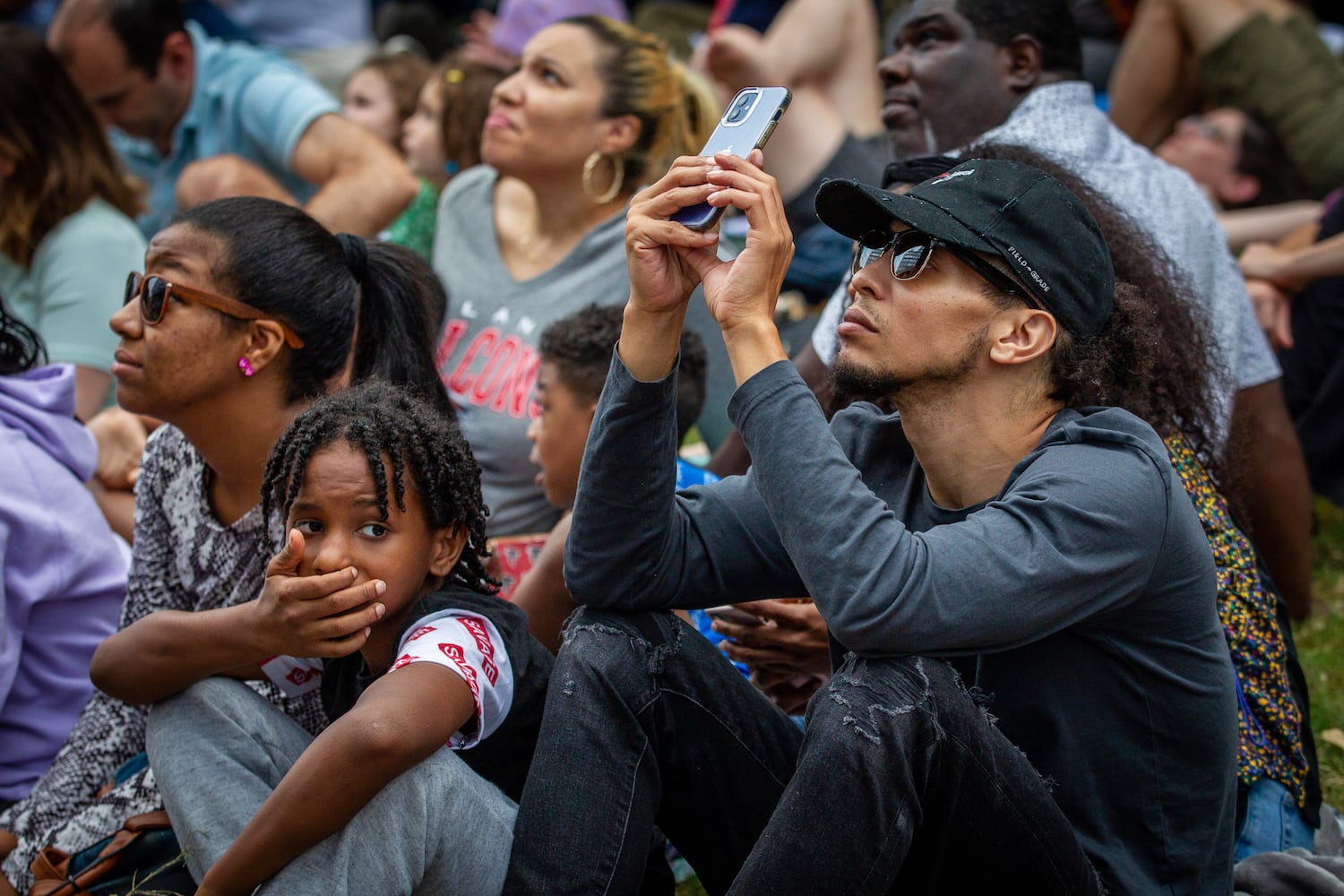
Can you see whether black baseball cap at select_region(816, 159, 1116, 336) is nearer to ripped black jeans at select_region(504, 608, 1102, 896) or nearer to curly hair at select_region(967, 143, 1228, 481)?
curly hair at select_region(967, 143, 1228, 481)

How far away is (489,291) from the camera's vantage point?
13.7ft

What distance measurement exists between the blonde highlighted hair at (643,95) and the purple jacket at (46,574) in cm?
183

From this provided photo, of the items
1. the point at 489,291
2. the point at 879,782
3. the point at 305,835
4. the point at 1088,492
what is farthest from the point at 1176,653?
the point at 489,291

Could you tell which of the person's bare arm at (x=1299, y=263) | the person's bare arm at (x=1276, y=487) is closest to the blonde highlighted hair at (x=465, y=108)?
the person's bare arm at (x=1299, y=263)

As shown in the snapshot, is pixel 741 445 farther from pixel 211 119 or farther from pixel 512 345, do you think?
pixel 211 119

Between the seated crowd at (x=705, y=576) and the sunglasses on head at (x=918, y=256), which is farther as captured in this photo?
the sunglasses on head at (x=918, y=256)

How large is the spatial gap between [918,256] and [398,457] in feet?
2.93

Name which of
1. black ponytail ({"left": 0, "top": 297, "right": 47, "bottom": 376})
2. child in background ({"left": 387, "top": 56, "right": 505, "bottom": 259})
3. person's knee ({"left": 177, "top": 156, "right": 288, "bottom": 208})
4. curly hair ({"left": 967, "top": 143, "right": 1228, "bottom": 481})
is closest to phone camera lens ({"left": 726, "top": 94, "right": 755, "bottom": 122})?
curly hair ({"left": 967, "top": 143, "right": 1228, "bottom": 481})

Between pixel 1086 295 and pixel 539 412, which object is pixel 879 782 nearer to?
pixel 1086 295

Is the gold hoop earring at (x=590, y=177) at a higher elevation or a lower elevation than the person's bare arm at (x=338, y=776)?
lower

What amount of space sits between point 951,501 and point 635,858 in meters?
0.74

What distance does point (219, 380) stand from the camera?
2.78m

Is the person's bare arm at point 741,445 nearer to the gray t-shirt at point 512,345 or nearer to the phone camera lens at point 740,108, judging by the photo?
the gray t-shirt at point 512,345

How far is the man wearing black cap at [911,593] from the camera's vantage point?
193 cm
